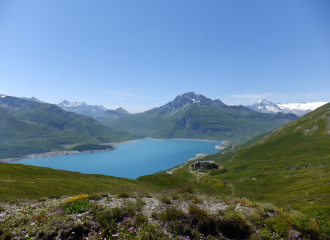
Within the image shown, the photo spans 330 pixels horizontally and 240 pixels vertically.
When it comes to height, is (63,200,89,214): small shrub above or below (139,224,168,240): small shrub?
below

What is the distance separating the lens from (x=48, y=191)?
28.9 meters

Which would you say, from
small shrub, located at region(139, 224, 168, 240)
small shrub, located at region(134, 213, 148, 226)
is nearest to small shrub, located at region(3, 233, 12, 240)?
small shrub, located at region(134, 213, 148, 226)

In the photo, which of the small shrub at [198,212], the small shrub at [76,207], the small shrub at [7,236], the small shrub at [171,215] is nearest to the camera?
the small shrub at [7,236]

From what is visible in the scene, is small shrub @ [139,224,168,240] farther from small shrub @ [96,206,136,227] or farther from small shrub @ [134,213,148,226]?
small shrub @ [96,206,136,227]

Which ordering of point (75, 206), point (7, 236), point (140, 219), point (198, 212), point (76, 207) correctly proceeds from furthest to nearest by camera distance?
point (75, 206) → point (76, 207) → point (140, 219) → point (198, 212) → point (7, 236)

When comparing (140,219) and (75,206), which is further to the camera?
(75,206)

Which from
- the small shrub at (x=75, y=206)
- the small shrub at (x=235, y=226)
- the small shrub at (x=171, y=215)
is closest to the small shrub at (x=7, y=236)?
the small shrub at (x=75, y=206)

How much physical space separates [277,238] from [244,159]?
18548 centimetres

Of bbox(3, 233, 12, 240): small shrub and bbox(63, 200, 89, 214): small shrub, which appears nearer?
bbox(3, 233, 12, 240): small shrub

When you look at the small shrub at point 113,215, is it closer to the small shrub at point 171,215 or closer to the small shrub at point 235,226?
the small shrub at point 171,215

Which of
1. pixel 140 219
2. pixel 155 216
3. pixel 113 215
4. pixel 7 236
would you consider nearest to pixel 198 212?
pixel 155 216

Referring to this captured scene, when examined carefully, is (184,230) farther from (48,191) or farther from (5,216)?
(48,191)

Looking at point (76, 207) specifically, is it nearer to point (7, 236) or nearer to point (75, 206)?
point (75, 206)

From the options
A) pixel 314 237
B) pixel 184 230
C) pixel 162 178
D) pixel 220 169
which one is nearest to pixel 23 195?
pixel 184 230
